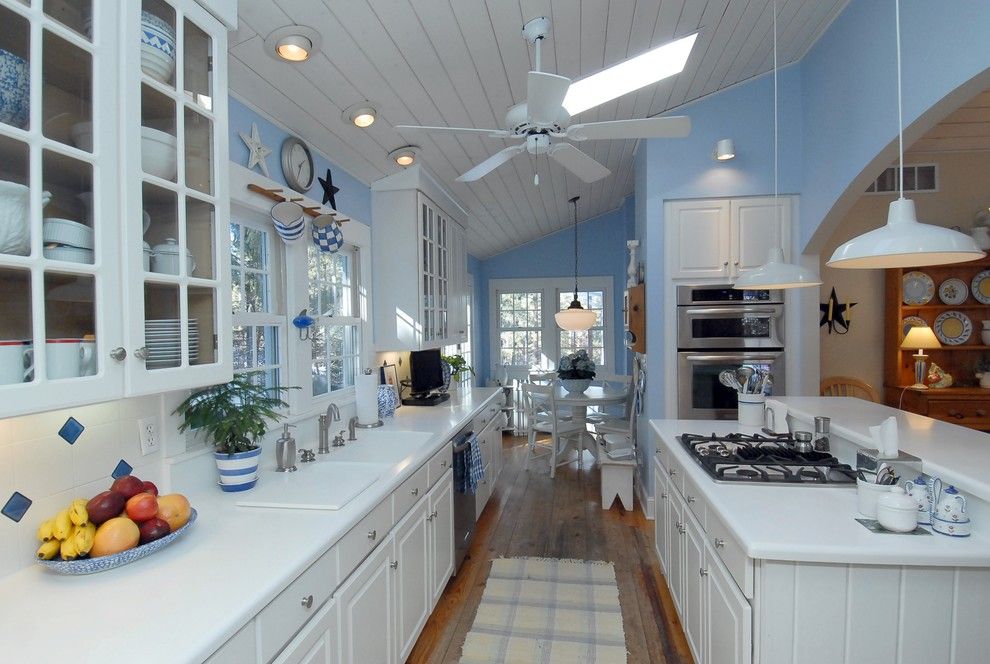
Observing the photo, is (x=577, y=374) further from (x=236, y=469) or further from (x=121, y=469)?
(x=121, y=469)

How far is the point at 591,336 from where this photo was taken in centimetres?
681

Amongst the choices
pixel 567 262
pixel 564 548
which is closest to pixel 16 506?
pixel 564 548

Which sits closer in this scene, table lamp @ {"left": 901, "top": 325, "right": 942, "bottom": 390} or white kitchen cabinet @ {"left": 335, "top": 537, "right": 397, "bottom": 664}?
white kitchen cabinet @ {"left": 335, "top": 537, "right": 397, "bottom": 664}

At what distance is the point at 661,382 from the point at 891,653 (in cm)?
247

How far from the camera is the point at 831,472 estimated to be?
187cm

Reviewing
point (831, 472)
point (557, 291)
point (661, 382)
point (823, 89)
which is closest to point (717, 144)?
point (823, 89)

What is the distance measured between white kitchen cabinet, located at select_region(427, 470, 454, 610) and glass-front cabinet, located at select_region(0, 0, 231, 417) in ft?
4.36

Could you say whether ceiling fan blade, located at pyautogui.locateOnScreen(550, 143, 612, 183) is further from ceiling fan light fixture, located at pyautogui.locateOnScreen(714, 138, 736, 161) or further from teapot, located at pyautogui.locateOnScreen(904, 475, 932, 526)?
teapot, located at pyautogui.locateOnScreen(904, 475, 932, 526)

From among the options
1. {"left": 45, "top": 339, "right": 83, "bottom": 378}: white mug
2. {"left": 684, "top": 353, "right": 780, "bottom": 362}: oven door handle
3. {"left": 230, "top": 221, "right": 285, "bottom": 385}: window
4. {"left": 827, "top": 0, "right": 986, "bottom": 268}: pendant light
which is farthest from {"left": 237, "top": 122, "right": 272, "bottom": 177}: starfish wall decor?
{"left": 684, "top": 353, "right": 780, "bottom": 362}: oven door handle

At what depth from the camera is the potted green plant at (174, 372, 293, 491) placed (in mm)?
1711

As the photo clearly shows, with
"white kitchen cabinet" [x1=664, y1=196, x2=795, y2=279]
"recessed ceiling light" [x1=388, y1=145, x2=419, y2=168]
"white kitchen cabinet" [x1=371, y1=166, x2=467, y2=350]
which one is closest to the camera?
"recessed ceiling light" [x1=388, y1=145, x2=419, y2=168]

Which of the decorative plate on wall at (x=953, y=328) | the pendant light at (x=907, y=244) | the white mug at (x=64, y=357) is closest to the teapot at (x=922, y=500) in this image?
the pendant light at (x=907, y=244)

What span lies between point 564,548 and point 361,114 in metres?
2.78

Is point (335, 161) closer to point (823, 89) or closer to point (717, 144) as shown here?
point (717, 144)
